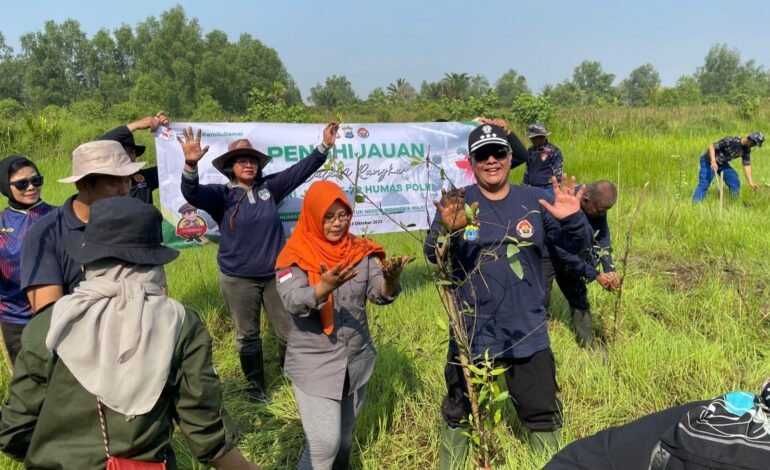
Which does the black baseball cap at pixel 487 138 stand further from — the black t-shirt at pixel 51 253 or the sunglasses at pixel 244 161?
the black t-shirt at pixel 51 253

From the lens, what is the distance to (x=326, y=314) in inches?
85.0

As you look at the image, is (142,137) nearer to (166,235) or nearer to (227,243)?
(166,235)

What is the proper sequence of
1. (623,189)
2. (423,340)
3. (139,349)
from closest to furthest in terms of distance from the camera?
(139,349) < (423,340) < (623,189)

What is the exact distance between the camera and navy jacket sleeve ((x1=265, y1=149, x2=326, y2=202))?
11.5 ft

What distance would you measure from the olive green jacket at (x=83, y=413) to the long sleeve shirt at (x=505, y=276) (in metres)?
1.10

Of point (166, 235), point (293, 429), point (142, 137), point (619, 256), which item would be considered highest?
point (142, 137)

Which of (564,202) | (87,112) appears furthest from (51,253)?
(87,112)

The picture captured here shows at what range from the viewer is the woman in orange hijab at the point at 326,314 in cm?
213

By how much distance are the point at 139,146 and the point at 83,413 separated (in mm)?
2743

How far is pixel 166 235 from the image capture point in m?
4.11

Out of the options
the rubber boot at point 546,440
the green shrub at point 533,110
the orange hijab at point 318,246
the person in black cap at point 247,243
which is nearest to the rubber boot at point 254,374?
the person in black cap at point 247,243

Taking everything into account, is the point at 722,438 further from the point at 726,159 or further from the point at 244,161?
the point at 726,159

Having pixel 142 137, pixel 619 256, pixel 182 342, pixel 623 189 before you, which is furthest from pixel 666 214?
pixel 142 137

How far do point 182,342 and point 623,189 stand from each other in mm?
9245
